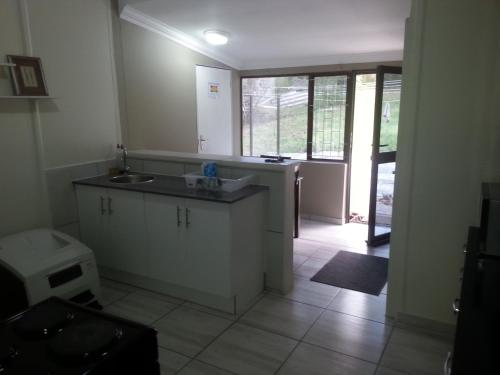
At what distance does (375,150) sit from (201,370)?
2786 millimetres

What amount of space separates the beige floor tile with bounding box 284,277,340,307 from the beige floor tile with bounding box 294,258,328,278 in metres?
0.13

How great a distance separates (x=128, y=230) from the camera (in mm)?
3055

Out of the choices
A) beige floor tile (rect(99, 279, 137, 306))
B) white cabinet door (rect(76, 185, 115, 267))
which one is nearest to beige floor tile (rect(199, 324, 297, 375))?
A: beige floor tile (rect(99, 279, 137, 306))

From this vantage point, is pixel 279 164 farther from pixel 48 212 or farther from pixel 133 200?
pixel 48 212

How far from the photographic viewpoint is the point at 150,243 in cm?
297

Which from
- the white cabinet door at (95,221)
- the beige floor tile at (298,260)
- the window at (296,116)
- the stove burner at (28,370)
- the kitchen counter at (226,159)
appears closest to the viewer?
the stove burner at (28,370)

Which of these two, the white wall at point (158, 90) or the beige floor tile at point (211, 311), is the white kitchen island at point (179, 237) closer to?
the beige floor tile at point (211, 311)

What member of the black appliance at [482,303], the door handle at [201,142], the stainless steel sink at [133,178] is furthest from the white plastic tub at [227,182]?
the door handle at [201,142]

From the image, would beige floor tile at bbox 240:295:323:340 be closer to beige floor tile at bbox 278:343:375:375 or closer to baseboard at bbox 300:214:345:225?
beige floor tile at bbox 278:343:375:375

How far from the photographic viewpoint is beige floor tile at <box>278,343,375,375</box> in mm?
2160

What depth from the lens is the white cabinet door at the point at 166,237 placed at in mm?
2793

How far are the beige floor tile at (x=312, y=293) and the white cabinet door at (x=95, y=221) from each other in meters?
1.55

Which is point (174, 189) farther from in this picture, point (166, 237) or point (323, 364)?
point (323, 364)

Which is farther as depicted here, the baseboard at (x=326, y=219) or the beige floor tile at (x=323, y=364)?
the baseboard at (x=326, y=219)
